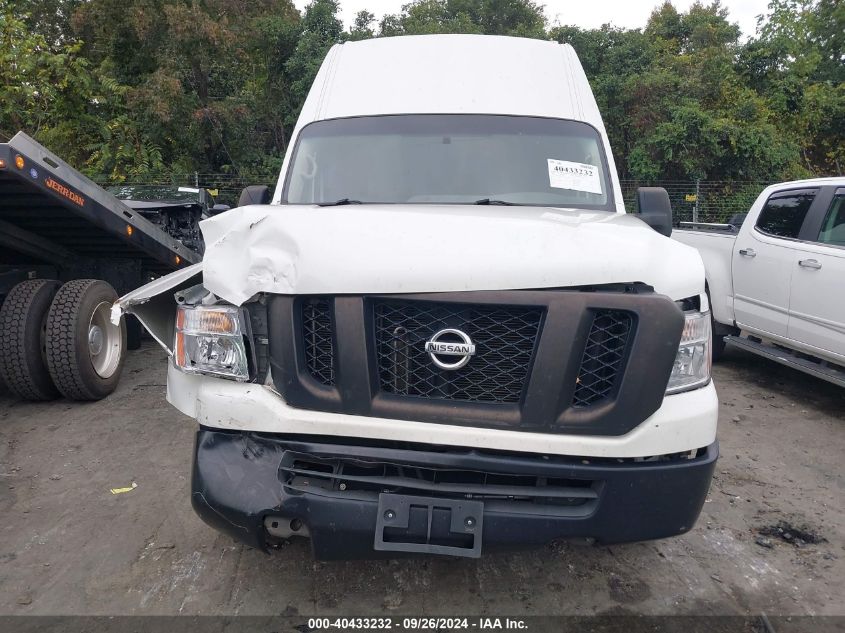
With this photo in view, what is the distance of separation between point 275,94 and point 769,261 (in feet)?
57.3

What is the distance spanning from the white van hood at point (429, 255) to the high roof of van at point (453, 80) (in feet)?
5.74

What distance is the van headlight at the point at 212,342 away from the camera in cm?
253

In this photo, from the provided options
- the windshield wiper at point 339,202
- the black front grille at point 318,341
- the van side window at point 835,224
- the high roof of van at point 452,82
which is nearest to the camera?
the black front grille at point 318,341

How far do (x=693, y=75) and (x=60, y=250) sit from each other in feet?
59.4

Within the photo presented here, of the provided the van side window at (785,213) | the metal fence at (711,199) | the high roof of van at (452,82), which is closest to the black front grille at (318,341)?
the high roof of van at (452,82)

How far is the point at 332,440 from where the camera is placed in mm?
2410

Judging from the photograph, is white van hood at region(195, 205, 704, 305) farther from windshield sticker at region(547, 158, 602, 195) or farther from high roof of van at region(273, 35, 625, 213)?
high roof of van at region(273, 35, 625, 213)

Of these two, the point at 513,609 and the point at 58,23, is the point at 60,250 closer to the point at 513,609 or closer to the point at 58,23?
the point at 513,609

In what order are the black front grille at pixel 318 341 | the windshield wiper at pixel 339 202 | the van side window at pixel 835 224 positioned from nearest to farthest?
1. the black front grille at pixel 318 341
2. the windshield wiper at pixel 339 202
3. the van side window at pixel 835 224

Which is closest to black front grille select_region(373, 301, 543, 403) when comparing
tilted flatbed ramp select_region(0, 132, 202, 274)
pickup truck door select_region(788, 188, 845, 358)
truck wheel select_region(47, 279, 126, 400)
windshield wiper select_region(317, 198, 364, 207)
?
windshield wiper select_region(317, 198, 364, 207)

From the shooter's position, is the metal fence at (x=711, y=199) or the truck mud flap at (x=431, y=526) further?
the metal fence at (x=711, y=199)

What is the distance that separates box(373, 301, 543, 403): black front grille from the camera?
7.66 ft

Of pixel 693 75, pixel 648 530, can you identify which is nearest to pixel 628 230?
pixel 648 530

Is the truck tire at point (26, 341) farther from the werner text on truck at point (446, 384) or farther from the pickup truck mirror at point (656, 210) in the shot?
the pickup truck mirror at point (656, 210)
